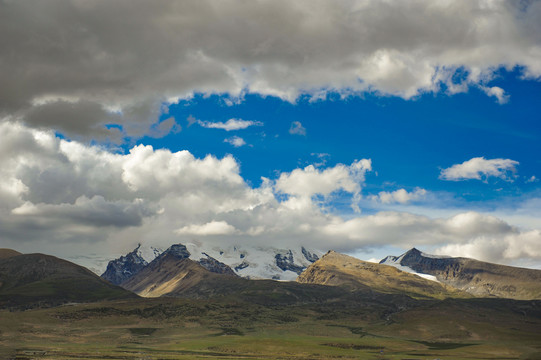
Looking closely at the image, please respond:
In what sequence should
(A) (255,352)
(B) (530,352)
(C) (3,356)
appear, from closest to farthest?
(C) (3,356) < (A) (255,352) < (B) (530,352)

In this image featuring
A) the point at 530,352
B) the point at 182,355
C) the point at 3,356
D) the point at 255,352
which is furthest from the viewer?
the point at 530,352

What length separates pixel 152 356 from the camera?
15538 cm

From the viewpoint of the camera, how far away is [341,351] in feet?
609

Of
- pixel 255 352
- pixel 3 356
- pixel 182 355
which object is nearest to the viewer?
pixel 3 356

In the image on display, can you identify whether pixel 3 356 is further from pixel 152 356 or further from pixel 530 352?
pixel 530 352

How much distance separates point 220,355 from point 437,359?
67852mm

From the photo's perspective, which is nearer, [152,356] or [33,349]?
[152,356]

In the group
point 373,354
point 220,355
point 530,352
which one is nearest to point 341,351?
point 373,354

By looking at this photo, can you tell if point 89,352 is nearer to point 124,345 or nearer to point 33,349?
point 33,349

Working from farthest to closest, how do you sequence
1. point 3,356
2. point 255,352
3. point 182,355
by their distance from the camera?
point 255,352 < point 182,355 < point 3,356

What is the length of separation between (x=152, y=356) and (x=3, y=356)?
4137 centimetres

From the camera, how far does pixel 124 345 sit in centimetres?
19775

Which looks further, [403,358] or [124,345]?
[124,345]

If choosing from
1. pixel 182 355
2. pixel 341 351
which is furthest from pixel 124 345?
pixel 341 351
